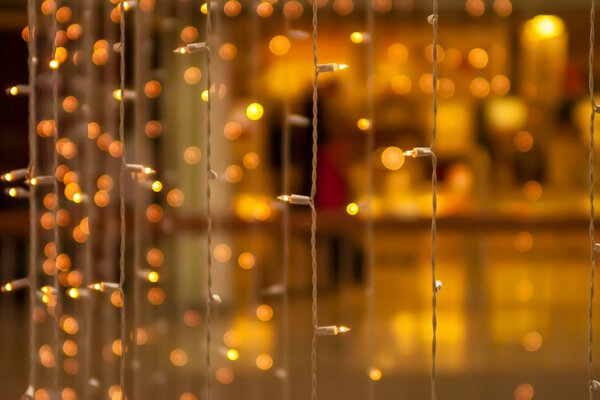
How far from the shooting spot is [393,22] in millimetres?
7133

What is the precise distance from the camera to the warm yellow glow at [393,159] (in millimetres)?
7512

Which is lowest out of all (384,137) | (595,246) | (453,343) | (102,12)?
(453,343)

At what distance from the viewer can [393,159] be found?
24.7ft

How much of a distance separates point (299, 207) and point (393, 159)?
2.45 metres

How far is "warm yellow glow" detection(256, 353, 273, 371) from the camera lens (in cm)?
382

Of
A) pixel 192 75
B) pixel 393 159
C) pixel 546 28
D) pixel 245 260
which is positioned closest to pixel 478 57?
pixel 546 28

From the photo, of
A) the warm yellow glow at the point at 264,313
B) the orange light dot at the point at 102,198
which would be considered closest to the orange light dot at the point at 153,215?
the orange light dot at the point at 102,198

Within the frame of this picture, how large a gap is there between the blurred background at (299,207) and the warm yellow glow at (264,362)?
0.01 metres

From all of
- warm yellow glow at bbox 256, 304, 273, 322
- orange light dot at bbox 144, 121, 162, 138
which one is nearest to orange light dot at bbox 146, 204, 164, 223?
orange light dot at bbox 144, 121, 162, 138

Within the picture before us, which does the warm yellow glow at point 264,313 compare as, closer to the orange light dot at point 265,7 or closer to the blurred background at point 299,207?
the blurred background at point 299,207

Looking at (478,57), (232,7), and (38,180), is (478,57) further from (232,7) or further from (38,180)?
(38,180)

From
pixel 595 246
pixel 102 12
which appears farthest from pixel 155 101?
pixel 595 246

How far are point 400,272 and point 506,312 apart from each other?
6.16 ft

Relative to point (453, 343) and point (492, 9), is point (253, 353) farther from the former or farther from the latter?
point (492, 9)
